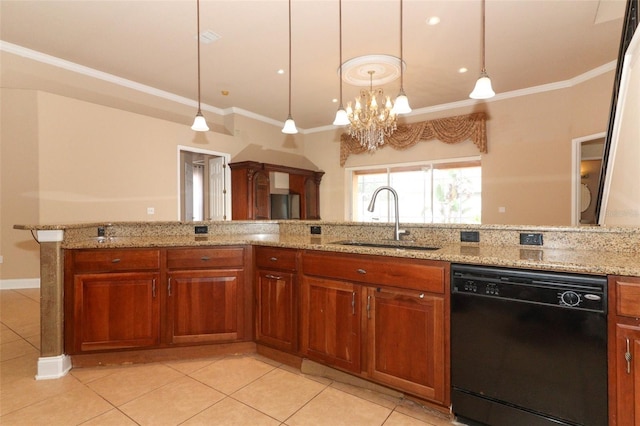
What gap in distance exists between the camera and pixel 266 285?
93.3 inches

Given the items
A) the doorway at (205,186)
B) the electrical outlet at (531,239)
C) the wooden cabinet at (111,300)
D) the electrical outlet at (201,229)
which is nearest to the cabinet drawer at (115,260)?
the wooden cabinet at (111,300)

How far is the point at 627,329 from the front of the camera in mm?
1245

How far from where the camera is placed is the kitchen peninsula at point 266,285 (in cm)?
172

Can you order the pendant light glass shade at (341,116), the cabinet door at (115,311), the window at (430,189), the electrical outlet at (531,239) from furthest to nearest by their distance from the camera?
the window at (430,189) → the pendant light glass shade at (341,116) → the cabinet door at (115,311) → the electrical outlet at (531,239)

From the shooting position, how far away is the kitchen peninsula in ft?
5.66

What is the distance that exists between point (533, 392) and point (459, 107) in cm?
557

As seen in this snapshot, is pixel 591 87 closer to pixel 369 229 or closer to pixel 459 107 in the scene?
pixel 459 107

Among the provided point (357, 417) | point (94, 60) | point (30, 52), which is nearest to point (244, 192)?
point (94, 60)

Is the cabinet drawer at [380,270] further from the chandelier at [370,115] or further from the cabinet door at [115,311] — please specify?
the chandelier at [370,115]

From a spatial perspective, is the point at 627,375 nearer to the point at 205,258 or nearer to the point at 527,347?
the point at 527,347

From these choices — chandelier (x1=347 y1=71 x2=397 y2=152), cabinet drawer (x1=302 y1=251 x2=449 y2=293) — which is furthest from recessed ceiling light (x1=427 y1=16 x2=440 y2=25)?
cabinet drawer (x1=302 y1=251 x2=449 y2=293)

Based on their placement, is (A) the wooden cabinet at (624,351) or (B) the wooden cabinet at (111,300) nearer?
(A) the wooden cabinet at (624,351)

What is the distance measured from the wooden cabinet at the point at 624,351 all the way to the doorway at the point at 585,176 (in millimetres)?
4523

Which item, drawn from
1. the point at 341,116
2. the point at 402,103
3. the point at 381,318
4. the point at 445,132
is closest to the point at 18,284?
the point at 341,116
